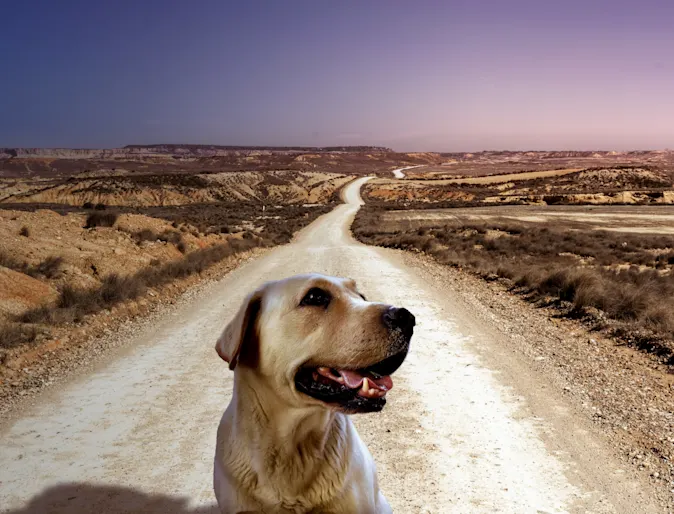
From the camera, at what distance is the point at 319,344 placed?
2.40m

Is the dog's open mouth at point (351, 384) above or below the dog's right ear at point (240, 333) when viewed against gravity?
below

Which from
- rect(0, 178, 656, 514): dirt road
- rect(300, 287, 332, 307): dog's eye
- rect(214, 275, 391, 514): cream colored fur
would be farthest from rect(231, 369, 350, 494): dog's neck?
rect(0, 178, 656, 514): dirt road

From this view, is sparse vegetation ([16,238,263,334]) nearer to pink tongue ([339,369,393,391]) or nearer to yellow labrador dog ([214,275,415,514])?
yellow labrador dog ([214,275,415,514])

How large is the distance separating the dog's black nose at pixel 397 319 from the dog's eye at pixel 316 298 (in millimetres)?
349

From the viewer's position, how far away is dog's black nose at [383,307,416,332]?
2318 mm

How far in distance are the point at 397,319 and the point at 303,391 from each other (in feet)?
1.93

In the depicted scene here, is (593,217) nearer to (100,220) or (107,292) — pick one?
(100,220)

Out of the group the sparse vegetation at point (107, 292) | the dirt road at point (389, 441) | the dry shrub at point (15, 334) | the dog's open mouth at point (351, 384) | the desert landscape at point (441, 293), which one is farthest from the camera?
the sparse vegetation at point (107, 292)

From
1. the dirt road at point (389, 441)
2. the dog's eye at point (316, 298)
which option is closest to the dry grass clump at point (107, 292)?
the dirt road at point (389, 441)

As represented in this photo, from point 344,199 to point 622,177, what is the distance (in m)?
49.2

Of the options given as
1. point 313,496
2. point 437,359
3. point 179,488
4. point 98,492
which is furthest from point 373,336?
point 437,359

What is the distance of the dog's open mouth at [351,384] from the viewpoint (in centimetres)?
231

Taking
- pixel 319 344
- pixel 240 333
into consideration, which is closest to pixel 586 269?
pixel 319 344

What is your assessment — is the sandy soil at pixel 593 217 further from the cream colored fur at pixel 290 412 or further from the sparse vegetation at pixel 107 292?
the cream colored fur at pixel 290 412
